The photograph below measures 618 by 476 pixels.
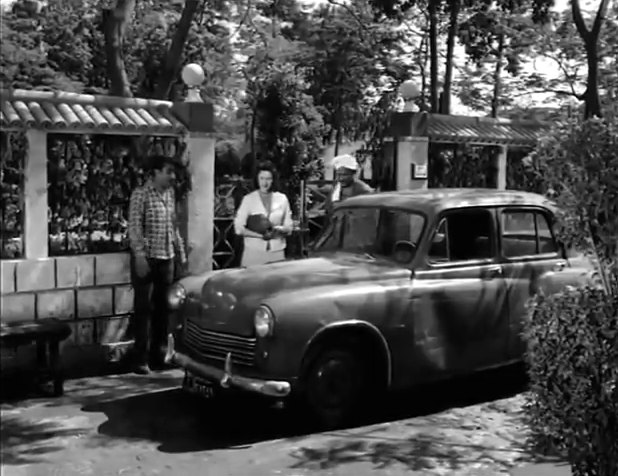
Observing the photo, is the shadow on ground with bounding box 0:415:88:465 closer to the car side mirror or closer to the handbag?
the car side mirror

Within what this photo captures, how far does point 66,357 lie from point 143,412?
2227mm

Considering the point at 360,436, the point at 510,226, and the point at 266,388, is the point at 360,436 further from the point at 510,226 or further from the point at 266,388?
the point at 510,226

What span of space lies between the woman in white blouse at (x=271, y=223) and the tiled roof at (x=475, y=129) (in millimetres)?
3291

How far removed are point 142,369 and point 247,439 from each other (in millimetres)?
1288

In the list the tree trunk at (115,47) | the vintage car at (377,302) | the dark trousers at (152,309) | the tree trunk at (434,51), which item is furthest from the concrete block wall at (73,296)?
the tree trunk at (434,51)

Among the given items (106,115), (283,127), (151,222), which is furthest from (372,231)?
(283,127)

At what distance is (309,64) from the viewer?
67.6ft

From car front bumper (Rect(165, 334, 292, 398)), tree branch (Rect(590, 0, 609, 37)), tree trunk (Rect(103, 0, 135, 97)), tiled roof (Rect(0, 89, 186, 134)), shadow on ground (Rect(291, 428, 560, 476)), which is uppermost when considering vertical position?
tree branch (Rect(590, 0, 609, 37))

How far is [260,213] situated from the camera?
277 inches

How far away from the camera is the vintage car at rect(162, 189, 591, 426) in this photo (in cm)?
515

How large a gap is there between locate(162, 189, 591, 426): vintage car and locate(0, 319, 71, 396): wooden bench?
5.22 feet

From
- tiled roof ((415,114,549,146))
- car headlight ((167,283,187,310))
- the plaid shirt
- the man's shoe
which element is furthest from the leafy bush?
tiled roof ((415,114,549,146))

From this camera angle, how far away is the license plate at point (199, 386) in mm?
5348

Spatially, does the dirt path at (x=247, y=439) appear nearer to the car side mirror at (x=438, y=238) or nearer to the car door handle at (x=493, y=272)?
the car door handle at (x=493, y=272)
